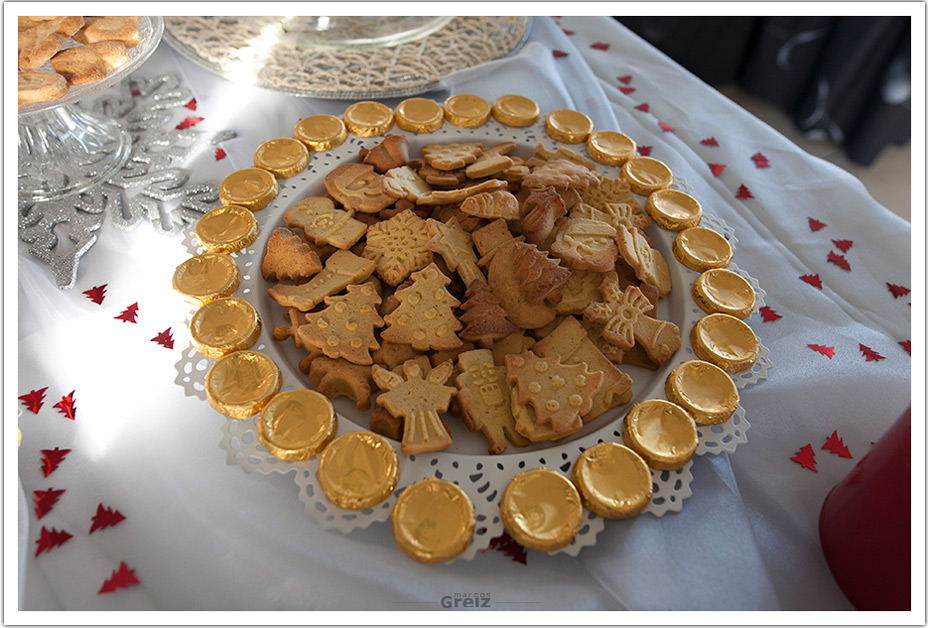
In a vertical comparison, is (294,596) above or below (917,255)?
below

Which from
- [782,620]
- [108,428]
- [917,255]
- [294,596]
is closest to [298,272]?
[108,428]

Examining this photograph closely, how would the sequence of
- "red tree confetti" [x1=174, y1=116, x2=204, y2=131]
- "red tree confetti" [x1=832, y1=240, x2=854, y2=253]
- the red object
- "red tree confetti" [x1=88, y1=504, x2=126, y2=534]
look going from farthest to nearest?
"red tree confetti" [x1=174, y1=116, x2=204, y2=131], "red tree confetti" [x1=832, y1=240, x2=854, y2=253], "red tree confetti" [x1=88, y1=504, x2=126, y2=534], the red object

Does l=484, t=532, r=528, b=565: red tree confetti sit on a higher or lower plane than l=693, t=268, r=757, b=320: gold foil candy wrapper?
lower

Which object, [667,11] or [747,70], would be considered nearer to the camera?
[667,11]

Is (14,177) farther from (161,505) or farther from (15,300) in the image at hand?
(161,505)

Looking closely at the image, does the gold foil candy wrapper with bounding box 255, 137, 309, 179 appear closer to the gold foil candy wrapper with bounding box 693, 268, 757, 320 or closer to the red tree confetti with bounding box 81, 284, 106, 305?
the red tree confetti with bounding box 81, 284, 106, 305

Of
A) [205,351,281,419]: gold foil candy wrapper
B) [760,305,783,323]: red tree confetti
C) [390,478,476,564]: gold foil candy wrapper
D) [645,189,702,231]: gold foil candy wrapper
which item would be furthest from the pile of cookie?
[760,305,783,323]: red tree confetti

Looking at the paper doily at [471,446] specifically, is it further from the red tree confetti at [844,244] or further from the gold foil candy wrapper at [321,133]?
the red tree confetti at [844,244]

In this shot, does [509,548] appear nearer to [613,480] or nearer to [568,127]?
[613,480]
